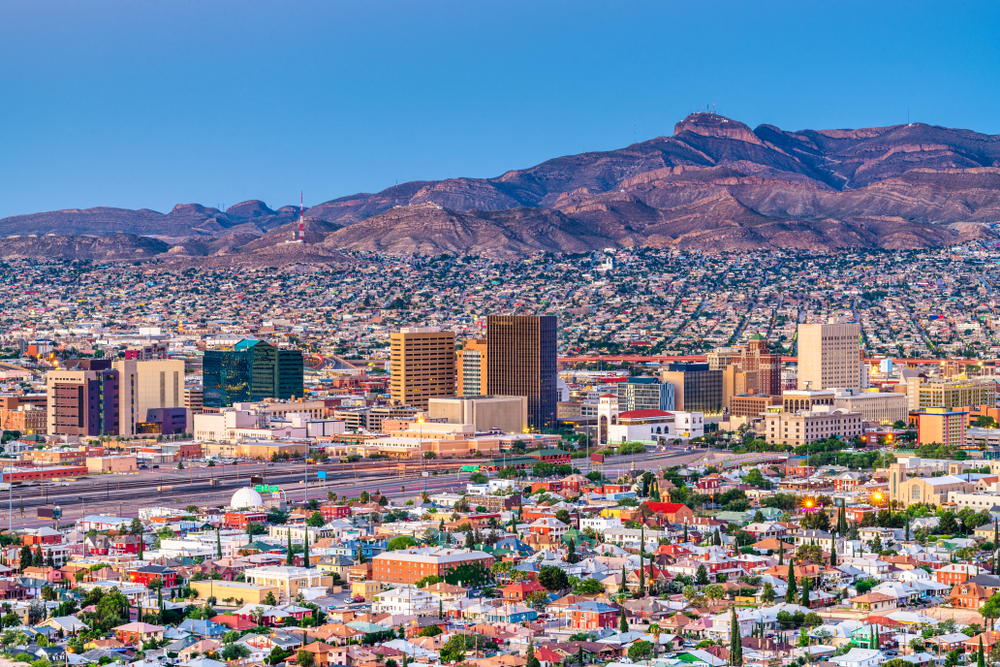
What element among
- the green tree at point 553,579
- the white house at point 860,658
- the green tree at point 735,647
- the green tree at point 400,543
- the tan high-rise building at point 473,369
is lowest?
the white house at point 860,658

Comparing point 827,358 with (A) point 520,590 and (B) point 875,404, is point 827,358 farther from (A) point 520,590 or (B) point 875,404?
(A) point 520,590

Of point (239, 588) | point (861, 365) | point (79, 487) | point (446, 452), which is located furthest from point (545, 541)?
point (861, 365)

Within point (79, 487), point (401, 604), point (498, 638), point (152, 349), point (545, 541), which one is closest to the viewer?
point (498, 638)

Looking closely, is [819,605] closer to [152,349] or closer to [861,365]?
[861,365]

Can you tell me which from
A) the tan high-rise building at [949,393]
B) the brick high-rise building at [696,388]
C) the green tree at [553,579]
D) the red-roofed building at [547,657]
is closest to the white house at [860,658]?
the red-roofed building at [547,657]

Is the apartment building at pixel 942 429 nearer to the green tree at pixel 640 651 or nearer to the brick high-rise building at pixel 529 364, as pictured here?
the brick high-rise building at pixel 529 364

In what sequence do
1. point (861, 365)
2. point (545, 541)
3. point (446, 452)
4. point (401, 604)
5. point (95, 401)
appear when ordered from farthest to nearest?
1. point (861, 365)
2. point (95, 401)
3. point (446, 452)
4. point (545, 541)
5. point (401, 604)

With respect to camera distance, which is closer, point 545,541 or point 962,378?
point 545,541
